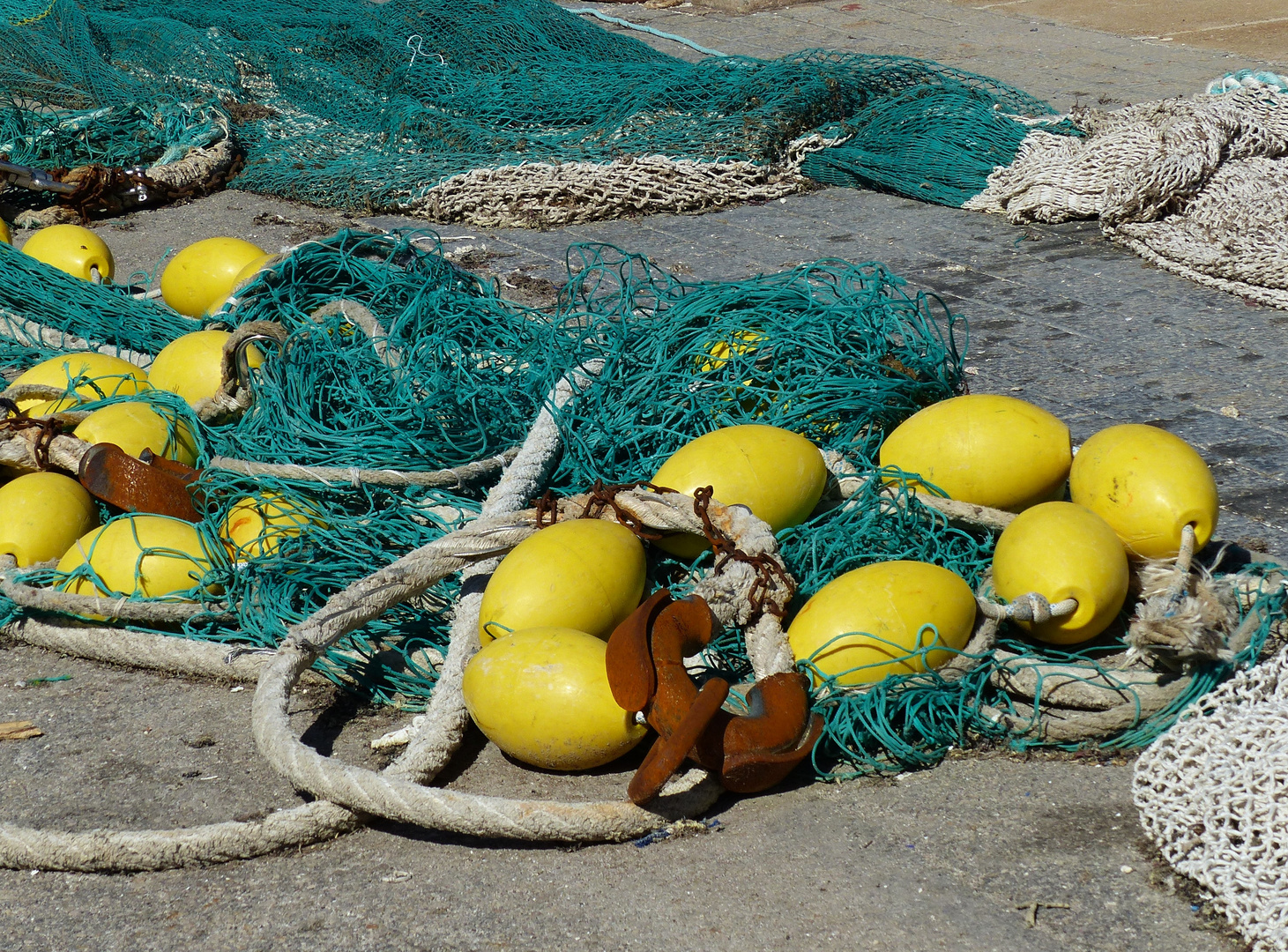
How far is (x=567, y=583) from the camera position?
251cm

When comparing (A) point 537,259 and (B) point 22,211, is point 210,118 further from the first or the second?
(A) point 537,259

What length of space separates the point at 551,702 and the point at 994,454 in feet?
4.26

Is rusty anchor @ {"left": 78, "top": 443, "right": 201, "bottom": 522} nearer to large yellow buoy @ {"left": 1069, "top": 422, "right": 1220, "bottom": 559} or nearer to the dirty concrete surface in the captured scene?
the dirty concrete surface

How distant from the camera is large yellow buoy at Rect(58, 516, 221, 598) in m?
2.94

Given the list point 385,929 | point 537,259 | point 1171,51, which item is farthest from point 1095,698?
point 1171,51

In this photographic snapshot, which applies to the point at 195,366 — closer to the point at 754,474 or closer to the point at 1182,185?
the point at 754,474

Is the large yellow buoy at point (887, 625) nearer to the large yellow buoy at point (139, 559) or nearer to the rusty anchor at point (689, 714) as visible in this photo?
the rusty anchor at point (689, 714)

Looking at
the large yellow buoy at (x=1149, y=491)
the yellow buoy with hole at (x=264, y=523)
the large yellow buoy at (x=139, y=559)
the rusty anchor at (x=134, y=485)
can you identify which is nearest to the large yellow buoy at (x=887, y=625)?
the large yellow buoy at (x=1149, y=491)

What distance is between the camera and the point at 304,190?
6773 millimetres

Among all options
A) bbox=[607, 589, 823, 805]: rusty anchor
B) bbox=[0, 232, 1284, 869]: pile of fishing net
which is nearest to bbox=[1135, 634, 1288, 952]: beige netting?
bbox=[0, 232, 1284, 869]: pile of fishing net

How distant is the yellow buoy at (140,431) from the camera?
3377 mm

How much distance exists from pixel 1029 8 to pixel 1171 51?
2511mm

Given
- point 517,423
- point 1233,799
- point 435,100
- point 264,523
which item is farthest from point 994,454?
point 435,100

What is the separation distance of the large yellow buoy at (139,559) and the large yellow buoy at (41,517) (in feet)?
0.34
